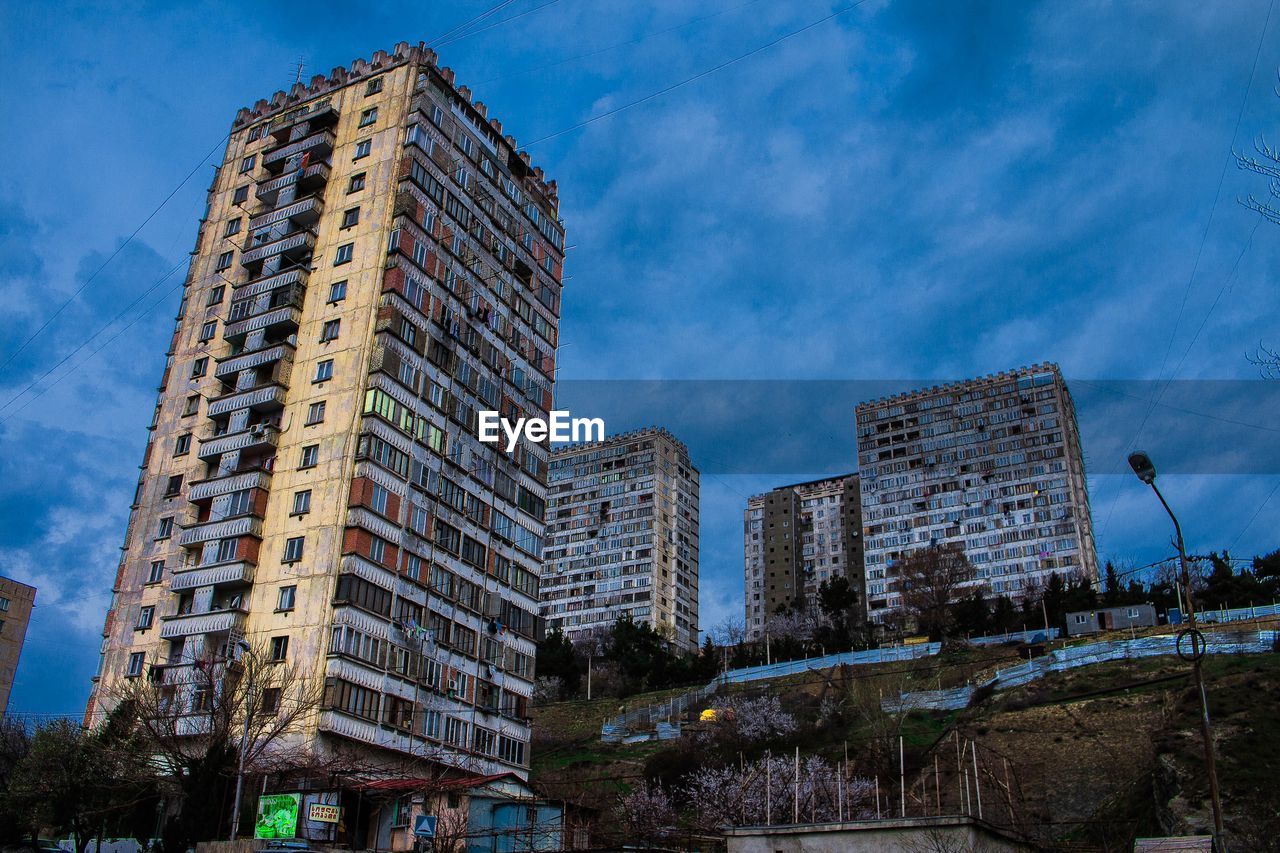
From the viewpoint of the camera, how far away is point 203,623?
56.1 meters

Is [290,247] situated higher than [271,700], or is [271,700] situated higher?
[290,247]

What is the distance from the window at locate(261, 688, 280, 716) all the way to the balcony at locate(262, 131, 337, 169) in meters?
34.7

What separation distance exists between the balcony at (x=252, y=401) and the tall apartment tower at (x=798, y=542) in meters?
119

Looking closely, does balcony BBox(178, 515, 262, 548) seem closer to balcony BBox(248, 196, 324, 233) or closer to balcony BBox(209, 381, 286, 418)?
balcony BBox(209, 381, 286, 418)

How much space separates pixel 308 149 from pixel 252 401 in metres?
17.9

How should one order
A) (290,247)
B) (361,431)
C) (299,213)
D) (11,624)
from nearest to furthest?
1. (361,431)
2. (290,247)
3. (299,213)
4. (11,624)

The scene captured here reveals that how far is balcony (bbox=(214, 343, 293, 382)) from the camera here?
62875mm

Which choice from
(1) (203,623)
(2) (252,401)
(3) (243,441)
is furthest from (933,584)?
(1) (203,623)

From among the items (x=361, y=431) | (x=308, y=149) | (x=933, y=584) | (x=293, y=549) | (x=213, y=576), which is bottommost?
(x=213, y=576)

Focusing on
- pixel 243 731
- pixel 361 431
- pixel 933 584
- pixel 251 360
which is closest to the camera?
pixel 243 731

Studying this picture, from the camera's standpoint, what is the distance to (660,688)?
4136 inches

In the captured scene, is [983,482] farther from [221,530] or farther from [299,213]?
[221,530]

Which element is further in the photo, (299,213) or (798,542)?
(798,542)

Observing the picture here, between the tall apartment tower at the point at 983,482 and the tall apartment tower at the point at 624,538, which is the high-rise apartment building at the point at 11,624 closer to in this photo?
the tall apartment tower at the point at 624,538
